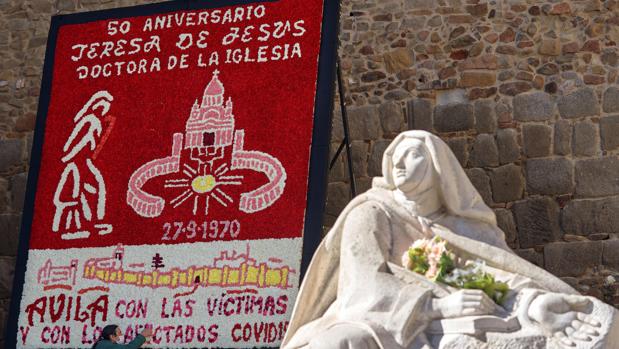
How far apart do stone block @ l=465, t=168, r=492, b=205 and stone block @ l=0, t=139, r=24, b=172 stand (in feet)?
9.52

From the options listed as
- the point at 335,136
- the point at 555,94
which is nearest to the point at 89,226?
the point at 335,136

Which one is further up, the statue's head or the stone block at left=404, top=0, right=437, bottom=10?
the stone block at left=404, top=0, right=437, bottom=10

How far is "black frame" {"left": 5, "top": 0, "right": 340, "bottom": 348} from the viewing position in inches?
240

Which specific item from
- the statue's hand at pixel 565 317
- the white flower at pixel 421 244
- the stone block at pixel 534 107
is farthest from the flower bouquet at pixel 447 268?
the stone block at pixel 534 107

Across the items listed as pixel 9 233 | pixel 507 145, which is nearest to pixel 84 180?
pixel 9 233

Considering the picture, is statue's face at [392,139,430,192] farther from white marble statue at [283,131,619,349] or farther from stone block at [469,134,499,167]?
stone block at [469,134,499,167]

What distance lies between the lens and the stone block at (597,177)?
689cm

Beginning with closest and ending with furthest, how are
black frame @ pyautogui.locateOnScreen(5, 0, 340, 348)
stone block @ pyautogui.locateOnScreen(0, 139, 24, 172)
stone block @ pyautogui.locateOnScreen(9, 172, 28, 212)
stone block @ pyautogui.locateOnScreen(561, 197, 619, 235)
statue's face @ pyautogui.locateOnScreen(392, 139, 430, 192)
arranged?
1. statue's face @ pyautogui.locateOnScreen(392, 139, 430, 192)
2. black frame @ pyautogui.locateOnScreen(5, 0, 340, 348)
3. stone block @ pyautogui.locateOnScreen(561, 197, 619, 235)
4. stone block @ pyautogui.locateOnScreen(9, 172, 28, 212)
5. stone block @ pyautogui.locateOnScreen(0, 139, 24, 172)

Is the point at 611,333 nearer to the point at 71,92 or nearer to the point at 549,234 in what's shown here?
the point at 549,234

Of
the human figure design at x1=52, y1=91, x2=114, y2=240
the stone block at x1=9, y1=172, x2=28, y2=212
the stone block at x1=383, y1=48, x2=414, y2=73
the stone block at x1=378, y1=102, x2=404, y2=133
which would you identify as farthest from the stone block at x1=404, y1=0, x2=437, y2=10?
the stone block at x1=9, y1=172, x2=28, y2=212

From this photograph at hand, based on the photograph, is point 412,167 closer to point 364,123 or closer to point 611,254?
point 611,254

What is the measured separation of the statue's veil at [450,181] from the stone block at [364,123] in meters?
2.57

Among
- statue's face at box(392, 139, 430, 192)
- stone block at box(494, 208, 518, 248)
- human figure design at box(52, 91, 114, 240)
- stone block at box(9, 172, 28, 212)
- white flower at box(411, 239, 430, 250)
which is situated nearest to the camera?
white flower at box(411, 239, 430, 250)

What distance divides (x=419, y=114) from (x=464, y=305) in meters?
3.21
